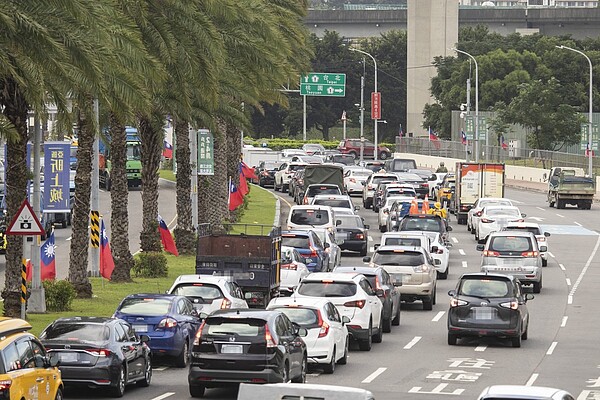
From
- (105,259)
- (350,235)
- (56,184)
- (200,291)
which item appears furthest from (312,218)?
(200,291)

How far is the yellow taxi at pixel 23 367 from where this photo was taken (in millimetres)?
17359

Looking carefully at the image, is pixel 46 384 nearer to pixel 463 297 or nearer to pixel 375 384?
pixel 375 384

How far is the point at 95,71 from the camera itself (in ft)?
70.6

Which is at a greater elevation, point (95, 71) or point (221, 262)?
point (95, 71)

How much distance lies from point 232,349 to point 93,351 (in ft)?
7.07

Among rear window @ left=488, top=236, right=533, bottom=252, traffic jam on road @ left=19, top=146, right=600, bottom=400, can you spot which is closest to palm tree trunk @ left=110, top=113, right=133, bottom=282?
traffic jam on road @ left=19, top=146, right=600, bottom=400

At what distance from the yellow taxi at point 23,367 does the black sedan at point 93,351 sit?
242cm

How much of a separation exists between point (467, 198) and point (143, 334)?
3921 centimetres

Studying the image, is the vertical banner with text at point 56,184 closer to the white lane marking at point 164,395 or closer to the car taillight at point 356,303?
the car taillight at point 356,303

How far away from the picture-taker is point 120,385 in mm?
22172

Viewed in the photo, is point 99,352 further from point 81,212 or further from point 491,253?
point 491,253

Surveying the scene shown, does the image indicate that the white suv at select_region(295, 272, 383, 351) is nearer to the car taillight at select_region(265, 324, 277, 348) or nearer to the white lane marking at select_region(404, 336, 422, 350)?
the white lane marking at select_region(404, 336, 422, 350)

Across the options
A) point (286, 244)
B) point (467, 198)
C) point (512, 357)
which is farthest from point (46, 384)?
point (467, 198)

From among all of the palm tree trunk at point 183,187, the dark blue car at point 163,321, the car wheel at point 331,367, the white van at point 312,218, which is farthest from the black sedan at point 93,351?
the white van at point 312,218
